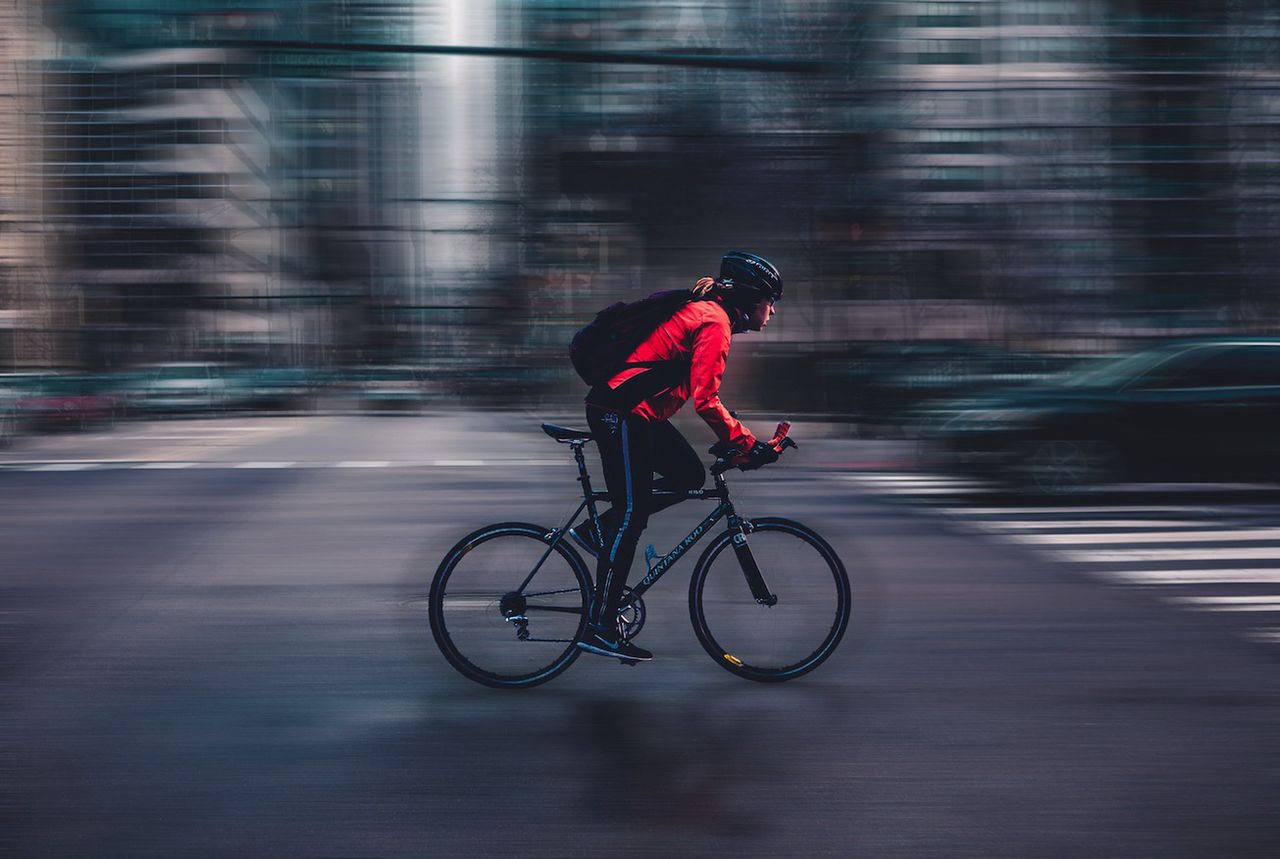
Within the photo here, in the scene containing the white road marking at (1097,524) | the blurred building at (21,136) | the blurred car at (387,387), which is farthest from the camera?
the blurred building at (21,136)

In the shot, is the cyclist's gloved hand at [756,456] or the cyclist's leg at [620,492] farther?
the cyclist's leg at [620,492]

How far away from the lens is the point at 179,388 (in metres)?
43.9

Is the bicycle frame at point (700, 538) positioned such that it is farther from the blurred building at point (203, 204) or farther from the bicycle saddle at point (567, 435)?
the blurred building at point (203, 204)

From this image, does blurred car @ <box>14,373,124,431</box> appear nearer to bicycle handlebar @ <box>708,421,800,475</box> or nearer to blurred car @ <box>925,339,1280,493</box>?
blurred car @ <box>925,339,1280,493</box>

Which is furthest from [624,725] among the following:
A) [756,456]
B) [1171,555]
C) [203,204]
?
[203,204]

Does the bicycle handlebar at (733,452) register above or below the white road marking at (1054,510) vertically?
above

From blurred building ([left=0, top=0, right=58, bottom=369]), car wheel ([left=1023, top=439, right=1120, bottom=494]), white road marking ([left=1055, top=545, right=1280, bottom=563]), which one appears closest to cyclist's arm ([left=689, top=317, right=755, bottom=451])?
white road marking ([left=1055, top=545, right=1280, bottom=563])

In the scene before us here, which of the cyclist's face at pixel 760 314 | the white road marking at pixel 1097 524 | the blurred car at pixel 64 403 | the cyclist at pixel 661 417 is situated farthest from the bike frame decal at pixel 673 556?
the blurred car at pixel 64 403

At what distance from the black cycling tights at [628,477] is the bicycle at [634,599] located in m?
0.07

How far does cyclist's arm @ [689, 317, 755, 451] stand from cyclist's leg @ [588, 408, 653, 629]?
0.96 ft

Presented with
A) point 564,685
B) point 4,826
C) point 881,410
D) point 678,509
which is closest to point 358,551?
point 678,509

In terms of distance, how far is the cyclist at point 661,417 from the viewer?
18.9 ft

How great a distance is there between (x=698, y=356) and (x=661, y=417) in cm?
35

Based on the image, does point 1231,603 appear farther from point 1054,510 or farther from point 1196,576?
A: point 1054,510
